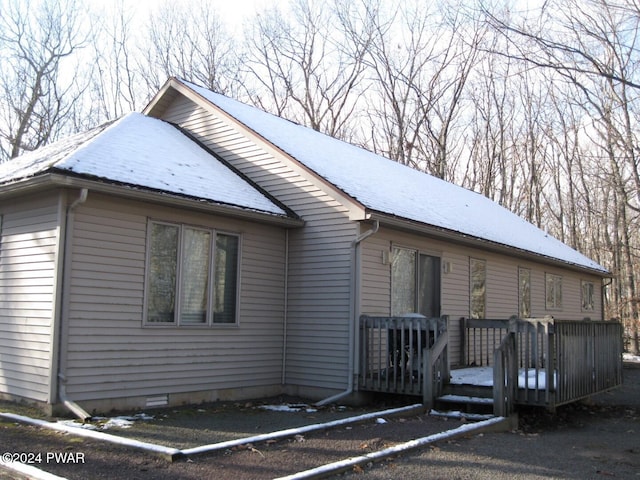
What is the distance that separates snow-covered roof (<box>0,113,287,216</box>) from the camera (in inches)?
350

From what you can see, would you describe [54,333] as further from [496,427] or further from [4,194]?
[496,427]

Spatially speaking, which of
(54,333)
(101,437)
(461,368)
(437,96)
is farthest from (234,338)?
(437,96)

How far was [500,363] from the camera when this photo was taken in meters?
8.80

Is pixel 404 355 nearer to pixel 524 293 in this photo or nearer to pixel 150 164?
pixel 150 164

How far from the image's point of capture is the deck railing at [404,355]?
9688mm

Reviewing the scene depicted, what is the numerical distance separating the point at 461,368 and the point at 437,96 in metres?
22.9

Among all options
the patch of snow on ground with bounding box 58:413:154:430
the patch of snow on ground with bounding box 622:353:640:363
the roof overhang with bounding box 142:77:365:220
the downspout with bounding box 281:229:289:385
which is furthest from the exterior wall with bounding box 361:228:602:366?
the patch of snow on ground with bounding box 622:353:640:363

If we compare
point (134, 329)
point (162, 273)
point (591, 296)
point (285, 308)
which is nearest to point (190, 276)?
point (162, 273)

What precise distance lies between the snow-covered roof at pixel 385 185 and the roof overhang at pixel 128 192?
164 centimetres

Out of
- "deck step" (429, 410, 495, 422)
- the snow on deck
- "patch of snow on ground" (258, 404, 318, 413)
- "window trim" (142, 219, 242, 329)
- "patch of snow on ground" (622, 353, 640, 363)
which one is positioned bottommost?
"patch of snow on ground" (622, 353, 640, 363)

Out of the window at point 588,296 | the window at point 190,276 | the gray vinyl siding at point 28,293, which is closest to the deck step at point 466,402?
the window at point 190,276

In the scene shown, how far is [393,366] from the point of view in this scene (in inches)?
404

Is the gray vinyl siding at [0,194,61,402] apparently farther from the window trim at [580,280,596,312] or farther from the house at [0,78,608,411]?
the window trim at [580,280,596,312]

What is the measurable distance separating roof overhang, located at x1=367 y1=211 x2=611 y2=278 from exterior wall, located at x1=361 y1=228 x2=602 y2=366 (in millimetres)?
148
